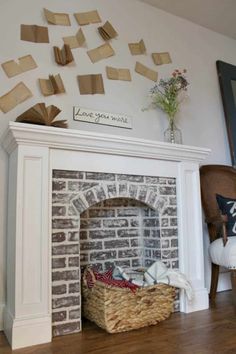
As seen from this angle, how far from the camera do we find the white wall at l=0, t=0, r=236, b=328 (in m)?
2.29

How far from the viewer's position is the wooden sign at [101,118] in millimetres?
2455

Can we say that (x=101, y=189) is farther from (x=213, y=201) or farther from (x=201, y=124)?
(x=201, y=124)

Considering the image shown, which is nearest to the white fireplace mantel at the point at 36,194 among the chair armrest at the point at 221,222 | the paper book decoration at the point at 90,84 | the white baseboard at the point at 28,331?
the white baseboard at the point at 28,331

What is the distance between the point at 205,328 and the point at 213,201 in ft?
3.88

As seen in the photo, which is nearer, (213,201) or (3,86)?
(3,86)

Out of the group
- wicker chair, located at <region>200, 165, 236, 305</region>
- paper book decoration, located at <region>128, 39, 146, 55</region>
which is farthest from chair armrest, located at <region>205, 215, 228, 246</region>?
paper book decoration, located at <region>128, 39, 146, 55</region>

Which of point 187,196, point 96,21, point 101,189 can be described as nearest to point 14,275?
point 101,189

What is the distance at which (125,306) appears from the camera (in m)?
1.95

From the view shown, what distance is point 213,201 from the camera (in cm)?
284

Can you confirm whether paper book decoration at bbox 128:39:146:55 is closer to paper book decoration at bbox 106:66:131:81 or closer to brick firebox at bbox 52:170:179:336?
paper book decoration at bbox 106:66:131:81

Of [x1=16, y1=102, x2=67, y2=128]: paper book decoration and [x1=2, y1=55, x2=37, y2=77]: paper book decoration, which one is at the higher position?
[x1=2, y1=55, x2=37, y2=77]: paper book decoration

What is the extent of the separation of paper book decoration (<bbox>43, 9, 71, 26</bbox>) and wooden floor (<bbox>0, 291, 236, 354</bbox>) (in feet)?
7.20

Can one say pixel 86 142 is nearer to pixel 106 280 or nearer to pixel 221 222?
pixel 106 280

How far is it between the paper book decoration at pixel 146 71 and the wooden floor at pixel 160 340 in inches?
78.7
